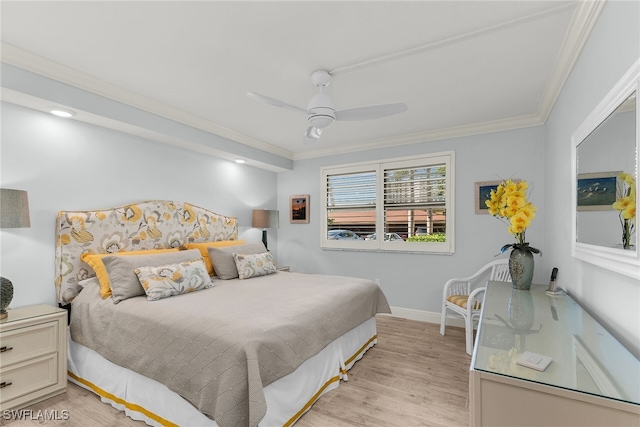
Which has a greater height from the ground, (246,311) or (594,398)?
(594,398)

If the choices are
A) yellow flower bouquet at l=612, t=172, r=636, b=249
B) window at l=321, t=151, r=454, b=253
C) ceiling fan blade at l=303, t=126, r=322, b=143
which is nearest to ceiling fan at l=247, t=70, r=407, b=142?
ceiling fan blade at l=303, t=126, r=322, b=143

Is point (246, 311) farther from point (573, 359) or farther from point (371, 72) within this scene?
point (371, 72)

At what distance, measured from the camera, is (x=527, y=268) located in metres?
2.37

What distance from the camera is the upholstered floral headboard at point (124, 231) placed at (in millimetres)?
2736

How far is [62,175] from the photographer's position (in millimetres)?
2797

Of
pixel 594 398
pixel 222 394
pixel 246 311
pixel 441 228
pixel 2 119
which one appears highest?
pixel 2 119

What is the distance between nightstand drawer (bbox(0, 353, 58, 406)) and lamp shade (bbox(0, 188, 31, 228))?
0.99 metres

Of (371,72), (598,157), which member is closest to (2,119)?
(371,72)

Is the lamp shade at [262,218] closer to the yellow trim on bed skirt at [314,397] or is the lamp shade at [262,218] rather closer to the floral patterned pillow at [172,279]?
the floral patterned pillow at [172,279]

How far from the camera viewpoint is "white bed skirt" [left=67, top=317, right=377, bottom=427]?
74.0 inches

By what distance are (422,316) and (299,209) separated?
2485mm

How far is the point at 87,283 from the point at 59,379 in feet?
2.46

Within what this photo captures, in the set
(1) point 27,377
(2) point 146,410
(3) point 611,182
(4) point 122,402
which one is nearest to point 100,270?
(1) point 27,377

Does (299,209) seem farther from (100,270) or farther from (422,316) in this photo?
(100,270)
